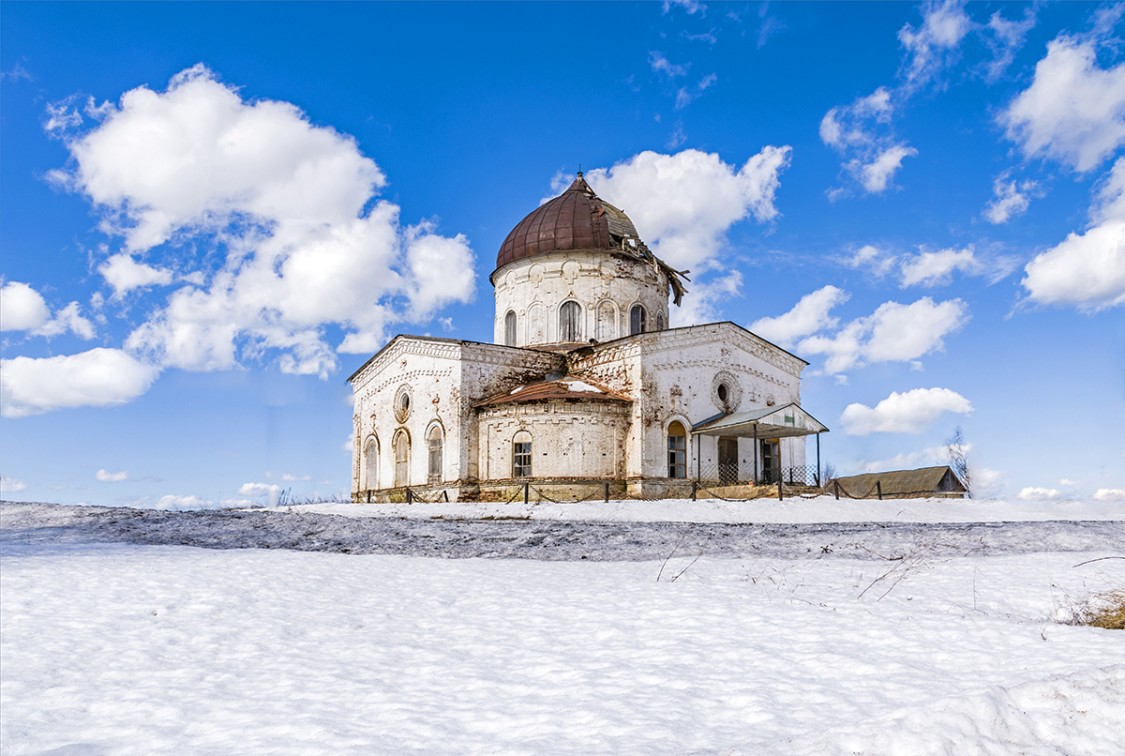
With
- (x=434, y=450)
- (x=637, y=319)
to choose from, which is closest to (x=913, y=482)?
(x=637, y=319)

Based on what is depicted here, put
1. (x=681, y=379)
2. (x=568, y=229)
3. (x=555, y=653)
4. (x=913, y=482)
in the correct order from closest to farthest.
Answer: (x=555, y=653) → (x=681, y=379) → (x=568, y=229) → (x=913, y=482)

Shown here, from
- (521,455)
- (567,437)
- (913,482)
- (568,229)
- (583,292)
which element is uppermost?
(568,229)

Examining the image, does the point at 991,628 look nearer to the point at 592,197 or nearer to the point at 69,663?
the point at 69,663

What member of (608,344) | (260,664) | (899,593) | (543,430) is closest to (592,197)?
(608,344)

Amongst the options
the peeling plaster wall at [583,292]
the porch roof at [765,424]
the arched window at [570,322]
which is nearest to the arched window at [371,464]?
the peeling plaster wall at [583,292]

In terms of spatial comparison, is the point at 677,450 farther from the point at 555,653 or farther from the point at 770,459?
the point at 555,653

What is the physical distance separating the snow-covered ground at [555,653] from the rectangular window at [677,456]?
50.9 feet

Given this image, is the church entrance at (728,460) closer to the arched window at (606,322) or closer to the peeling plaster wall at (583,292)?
the peeling plaster wall at (583,292)

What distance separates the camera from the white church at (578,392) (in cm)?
2598

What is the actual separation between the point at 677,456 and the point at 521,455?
5.12 meters

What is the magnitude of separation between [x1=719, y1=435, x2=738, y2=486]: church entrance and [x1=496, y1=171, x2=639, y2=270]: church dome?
348 inches

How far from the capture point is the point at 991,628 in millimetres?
6023

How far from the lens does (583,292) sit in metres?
31.3

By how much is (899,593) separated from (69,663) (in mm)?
7226
